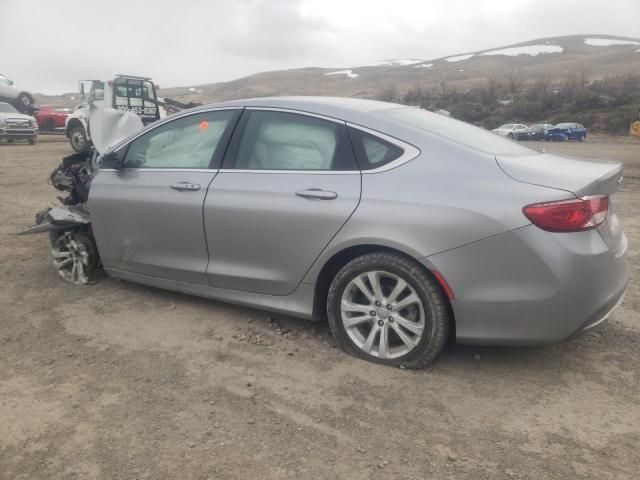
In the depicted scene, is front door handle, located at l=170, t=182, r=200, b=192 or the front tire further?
front door handle, located at l=170, t=182, r=200, b=192

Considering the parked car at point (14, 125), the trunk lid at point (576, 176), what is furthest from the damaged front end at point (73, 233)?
the parked car at point (14, 125)

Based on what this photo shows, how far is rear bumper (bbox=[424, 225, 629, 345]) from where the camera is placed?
2.76m

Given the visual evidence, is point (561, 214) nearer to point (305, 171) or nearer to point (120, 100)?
point (305, 171)

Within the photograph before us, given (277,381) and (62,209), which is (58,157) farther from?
(277,381)

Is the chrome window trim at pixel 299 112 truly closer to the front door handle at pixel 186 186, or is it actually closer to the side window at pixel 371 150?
the side window at pixel 371 150

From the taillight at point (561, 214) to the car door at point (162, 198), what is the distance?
6.73ft

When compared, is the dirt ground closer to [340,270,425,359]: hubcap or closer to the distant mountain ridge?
[340,270,425,359]: hubcap

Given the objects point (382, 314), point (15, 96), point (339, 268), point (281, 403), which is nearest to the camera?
point (281, 403)

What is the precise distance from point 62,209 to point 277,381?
106 inches

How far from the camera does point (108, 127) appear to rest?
546cm

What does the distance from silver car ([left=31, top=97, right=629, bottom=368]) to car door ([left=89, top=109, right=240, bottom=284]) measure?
1 centimetres

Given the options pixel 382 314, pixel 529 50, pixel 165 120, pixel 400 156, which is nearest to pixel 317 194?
pixel 400 156

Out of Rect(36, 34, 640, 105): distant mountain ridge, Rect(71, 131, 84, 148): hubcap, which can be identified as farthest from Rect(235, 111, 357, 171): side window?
Rect(36, 34, 640, 105): distant mountain ridge

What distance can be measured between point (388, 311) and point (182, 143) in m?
1.98
